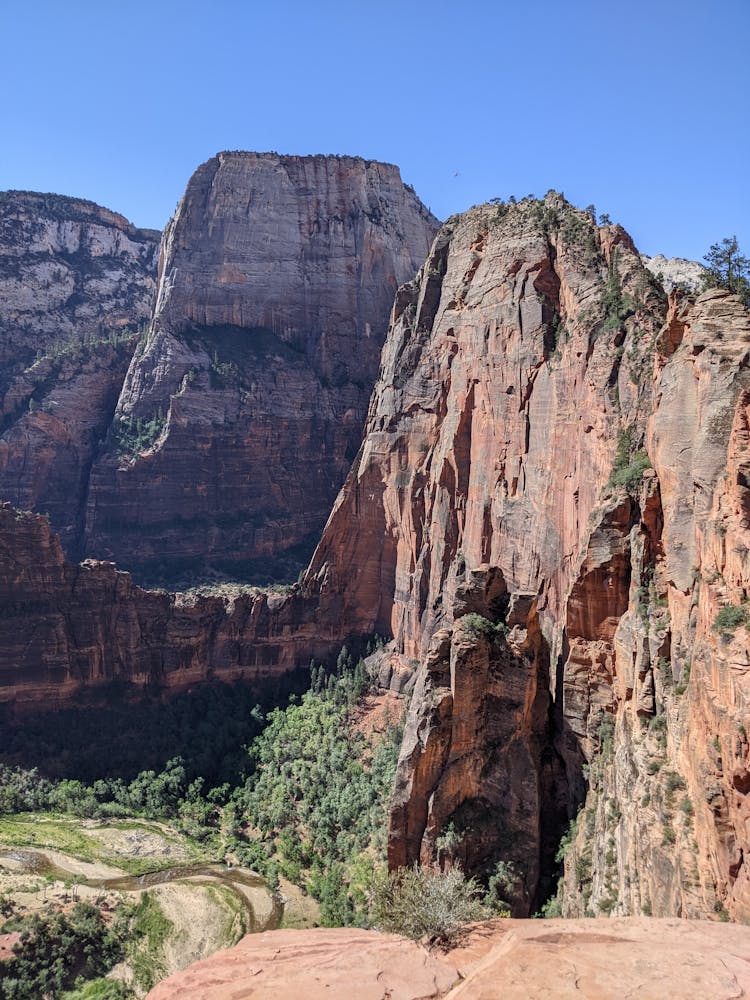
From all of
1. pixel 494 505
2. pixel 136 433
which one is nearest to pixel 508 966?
pixel 494 505

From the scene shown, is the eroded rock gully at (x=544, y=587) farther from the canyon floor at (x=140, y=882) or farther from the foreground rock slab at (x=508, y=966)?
the canyon floor at (x=140, y=882)

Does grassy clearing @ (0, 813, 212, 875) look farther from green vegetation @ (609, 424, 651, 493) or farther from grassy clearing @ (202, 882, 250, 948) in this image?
green vegetation @ (609, 424, 651, 493)

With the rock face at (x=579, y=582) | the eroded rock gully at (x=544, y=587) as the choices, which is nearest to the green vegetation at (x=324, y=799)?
the eroded rock gully at (x=544, y=587)

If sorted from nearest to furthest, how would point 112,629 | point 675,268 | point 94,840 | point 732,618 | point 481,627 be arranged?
point 732,618, point 481,627, point 94,840, point 112,629, point 675,268

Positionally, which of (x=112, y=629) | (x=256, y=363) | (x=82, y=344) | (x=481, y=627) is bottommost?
(x=112, y=629)

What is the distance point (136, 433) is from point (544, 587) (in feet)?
214

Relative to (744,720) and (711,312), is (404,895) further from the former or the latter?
(711,312)

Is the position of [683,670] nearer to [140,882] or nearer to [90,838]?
[140,882]

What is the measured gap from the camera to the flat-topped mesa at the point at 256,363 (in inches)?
3575

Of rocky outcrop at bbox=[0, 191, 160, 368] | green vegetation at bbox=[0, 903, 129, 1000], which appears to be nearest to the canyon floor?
green vegetation at bbox=[0, 903, 129, 1000]

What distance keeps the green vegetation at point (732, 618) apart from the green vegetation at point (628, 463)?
10382 mm

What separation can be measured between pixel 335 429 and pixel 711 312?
2786 inches

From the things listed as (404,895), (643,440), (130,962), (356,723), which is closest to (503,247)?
(643,440)

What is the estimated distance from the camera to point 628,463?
3341 centimetres
